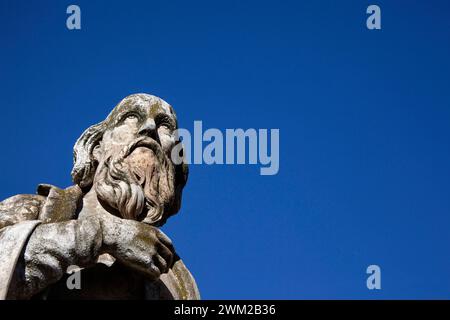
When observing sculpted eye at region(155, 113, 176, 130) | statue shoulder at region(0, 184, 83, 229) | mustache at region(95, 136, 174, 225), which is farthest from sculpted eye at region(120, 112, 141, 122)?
statue shoulder at region(0, 184, 83, 229)

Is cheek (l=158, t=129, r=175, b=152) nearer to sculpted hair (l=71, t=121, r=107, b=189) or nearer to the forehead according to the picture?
the forehead

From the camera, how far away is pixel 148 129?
30.1 ft

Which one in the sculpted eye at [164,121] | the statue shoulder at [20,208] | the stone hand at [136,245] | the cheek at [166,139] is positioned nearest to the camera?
the stone hand at [136,245]

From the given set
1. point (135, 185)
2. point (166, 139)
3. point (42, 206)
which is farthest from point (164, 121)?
point (42, 206)

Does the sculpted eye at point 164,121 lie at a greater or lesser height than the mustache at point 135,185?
greater

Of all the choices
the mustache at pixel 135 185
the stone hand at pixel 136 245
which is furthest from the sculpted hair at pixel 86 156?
the stone hand at pixel 136 245

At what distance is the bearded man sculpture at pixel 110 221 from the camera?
7.58 metres

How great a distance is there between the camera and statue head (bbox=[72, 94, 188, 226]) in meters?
8.77

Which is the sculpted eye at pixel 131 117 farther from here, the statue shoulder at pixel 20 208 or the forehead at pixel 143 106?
the statue shoulder at pixel 20 208

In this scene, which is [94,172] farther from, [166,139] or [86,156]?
[166,139]

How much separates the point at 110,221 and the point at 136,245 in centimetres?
26
